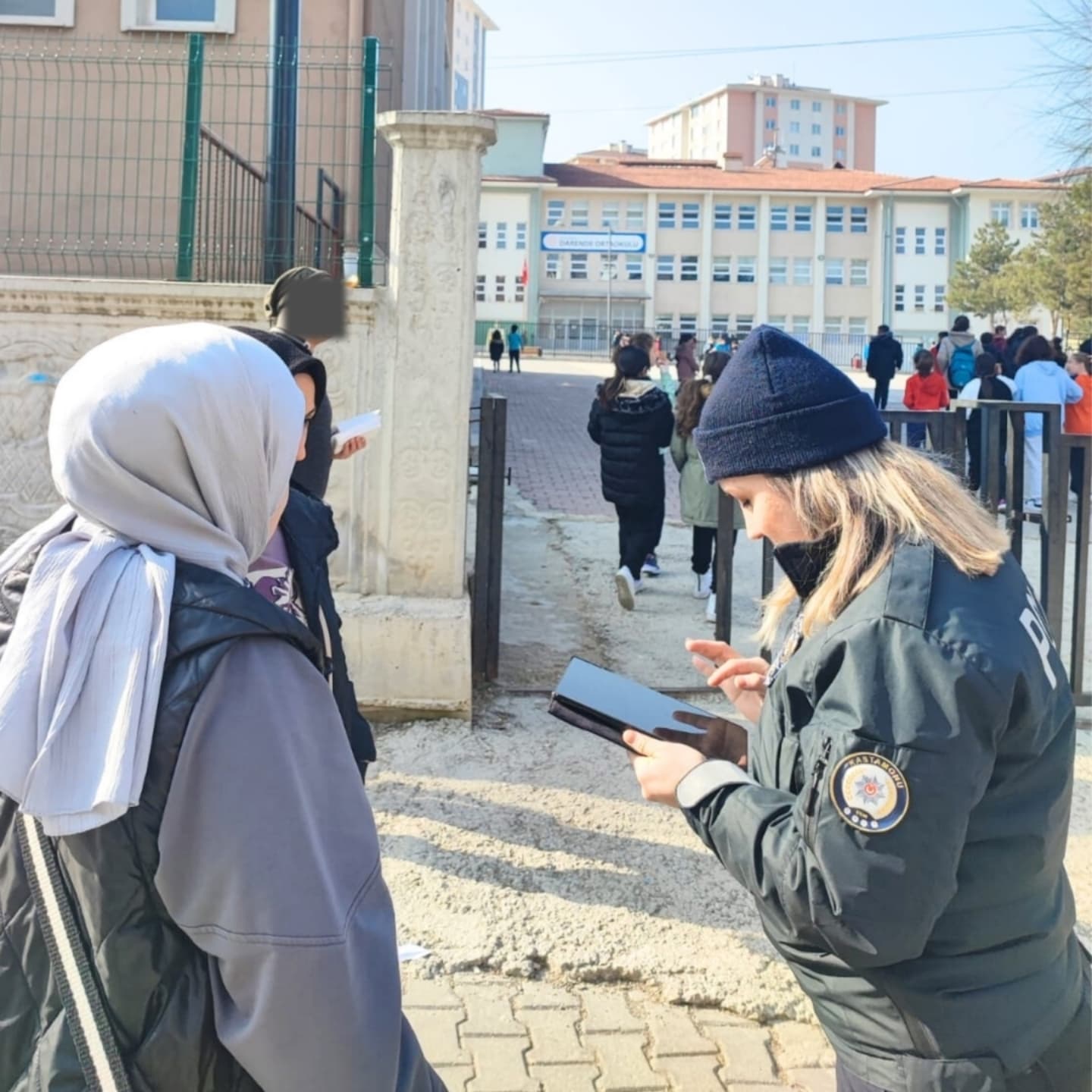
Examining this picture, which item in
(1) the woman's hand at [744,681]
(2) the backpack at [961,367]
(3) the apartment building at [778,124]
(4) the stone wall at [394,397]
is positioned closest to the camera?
(1) the woman's hand at [744,681]

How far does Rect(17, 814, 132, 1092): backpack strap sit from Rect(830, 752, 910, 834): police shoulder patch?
92 cm

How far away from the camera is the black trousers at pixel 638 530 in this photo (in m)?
8.62

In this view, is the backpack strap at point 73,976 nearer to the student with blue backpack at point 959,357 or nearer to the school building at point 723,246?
the student with blue backpack at point 959,357

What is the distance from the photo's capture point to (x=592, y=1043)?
331cm

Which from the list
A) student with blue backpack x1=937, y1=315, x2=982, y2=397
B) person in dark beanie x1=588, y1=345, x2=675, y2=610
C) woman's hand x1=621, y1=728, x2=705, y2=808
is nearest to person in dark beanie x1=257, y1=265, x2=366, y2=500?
woman's hand x1=621, y1=728, x2=705, y2=808

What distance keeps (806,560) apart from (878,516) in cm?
14

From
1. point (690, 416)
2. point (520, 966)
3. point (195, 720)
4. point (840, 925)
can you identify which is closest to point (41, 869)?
point (195, 720)

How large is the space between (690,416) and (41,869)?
714 cm

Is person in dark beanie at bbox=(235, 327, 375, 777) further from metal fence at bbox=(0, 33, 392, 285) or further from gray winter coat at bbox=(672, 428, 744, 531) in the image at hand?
gray winter coat at bbox=(672, 428, 744, 531)

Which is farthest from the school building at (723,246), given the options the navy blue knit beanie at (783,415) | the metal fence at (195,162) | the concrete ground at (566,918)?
the navy blue knit beanie at (783,415)

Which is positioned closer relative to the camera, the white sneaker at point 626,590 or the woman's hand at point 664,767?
the woman's hand at point 664,767

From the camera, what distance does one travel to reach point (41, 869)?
1.42 meters

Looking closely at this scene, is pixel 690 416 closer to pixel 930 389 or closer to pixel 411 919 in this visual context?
pixel 411 919

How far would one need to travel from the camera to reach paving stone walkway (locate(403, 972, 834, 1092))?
314 centimetres
